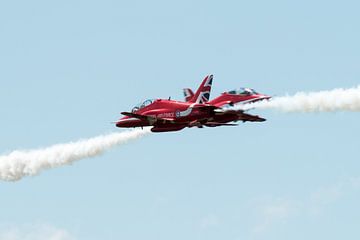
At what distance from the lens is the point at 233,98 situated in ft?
653

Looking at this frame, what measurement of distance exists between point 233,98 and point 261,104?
6.95 m

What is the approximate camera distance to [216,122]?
19625 cm

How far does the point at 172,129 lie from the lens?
19950 cm

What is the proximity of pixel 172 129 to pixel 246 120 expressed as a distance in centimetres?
819

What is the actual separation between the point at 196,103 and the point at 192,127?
275 cm

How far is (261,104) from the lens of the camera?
193m

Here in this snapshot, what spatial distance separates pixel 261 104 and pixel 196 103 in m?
8.59

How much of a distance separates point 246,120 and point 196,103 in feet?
18.5

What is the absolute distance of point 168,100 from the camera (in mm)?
199625

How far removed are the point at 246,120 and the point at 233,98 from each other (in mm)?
3329

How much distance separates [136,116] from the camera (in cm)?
19850

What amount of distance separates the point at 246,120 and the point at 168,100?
883 centimetres

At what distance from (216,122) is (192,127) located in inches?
151

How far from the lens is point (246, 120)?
197000mm
